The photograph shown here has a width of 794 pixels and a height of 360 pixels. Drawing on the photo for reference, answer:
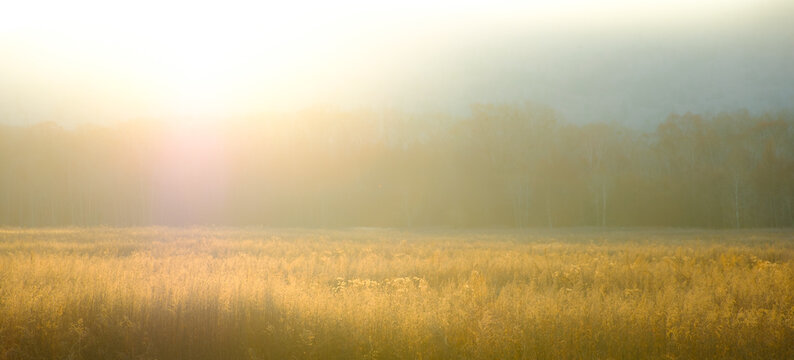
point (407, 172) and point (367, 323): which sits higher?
point (407, 172)

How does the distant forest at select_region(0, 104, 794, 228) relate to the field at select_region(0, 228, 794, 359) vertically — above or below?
above

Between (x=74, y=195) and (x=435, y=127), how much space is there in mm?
50119

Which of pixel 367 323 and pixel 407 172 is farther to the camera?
pixel 407 172

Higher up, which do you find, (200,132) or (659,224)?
(200,132)

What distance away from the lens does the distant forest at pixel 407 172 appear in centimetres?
5656

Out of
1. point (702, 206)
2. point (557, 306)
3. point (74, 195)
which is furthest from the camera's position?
point (74, 195)

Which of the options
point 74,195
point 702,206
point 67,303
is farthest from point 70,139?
point 702,206

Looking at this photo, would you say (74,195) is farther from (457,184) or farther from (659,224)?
(659,224)

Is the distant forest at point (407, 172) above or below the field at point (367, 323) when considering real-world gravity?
above

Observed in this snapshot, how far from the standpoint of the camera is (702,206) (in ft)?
185

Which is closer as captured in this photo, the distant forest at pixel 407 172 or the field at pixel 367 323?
the field at pixel 367 323

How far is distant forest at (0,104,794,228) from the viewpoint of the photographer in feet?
186

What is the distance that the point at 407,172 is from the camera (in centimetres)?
6462

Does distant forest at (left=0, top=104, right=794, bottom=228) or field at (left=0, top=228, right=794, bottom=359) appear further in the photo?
distant forest at (left=0, top=104, right=794, bottom=228)
